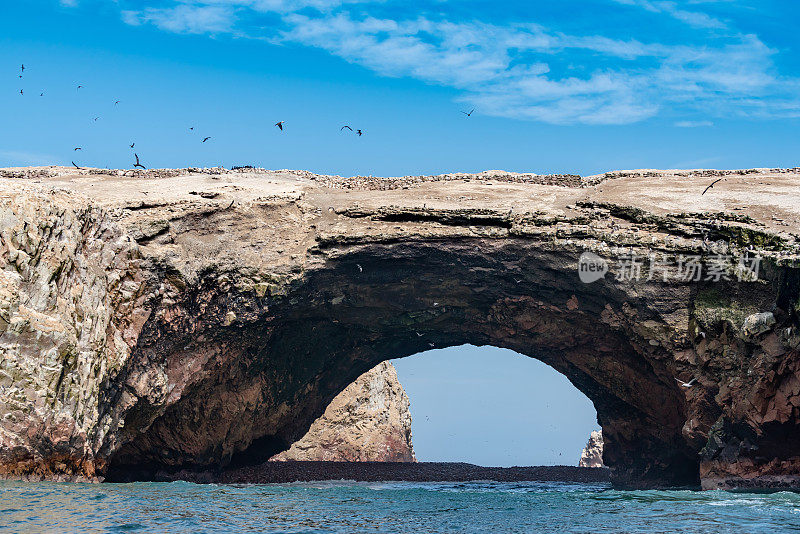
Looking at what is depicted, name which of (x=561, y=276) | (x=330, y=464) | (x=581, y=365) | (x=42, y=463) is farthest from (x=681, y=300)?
(x=330, y=464)

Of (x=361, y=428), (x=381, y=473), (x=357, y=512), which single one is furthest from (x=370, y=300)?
(x=361, y=428)

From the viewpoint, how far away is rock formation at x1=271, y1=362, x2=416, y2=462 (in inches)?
1817

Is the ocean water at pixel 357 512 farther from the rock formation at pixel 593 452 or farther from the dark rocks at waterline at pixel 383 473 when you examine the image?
the rock formation at pixel 593 452

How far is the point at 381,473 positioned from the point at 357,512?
64.5 ft

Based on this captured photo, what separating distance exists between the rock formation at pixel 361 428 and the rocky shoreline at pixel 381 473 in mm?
3345

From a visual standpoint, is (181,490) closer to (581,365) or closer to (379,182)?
(379,182)

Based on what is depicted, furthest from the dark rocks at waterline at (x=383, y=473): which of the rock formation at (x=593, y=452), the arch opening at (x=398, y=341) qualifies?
the rock formation at (x=593, y=452)

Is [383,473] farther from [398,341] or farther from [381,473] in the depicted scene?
[398,341]

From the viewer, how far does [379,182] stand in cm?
2994

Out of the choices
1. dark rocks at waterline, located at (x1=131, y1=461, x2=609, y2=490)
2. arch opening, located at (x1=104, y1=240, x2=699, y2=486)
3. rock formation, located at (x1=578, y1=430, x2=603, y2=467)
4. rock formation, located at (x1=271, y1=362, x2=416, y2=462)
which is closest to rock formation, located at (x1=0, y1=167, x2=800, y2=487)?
arch opening, located at (x1=104, y1=240, x2=699, y2=486)

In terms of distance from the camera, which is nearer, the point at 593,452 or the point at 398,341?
the point at 398,341

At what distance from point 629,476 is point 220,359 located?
58.1ft

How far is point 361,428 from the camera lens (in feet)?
156

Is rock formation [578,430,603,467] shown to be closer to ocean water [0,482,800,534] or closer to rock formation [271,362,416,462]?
rock formation [271,362,416,462]
